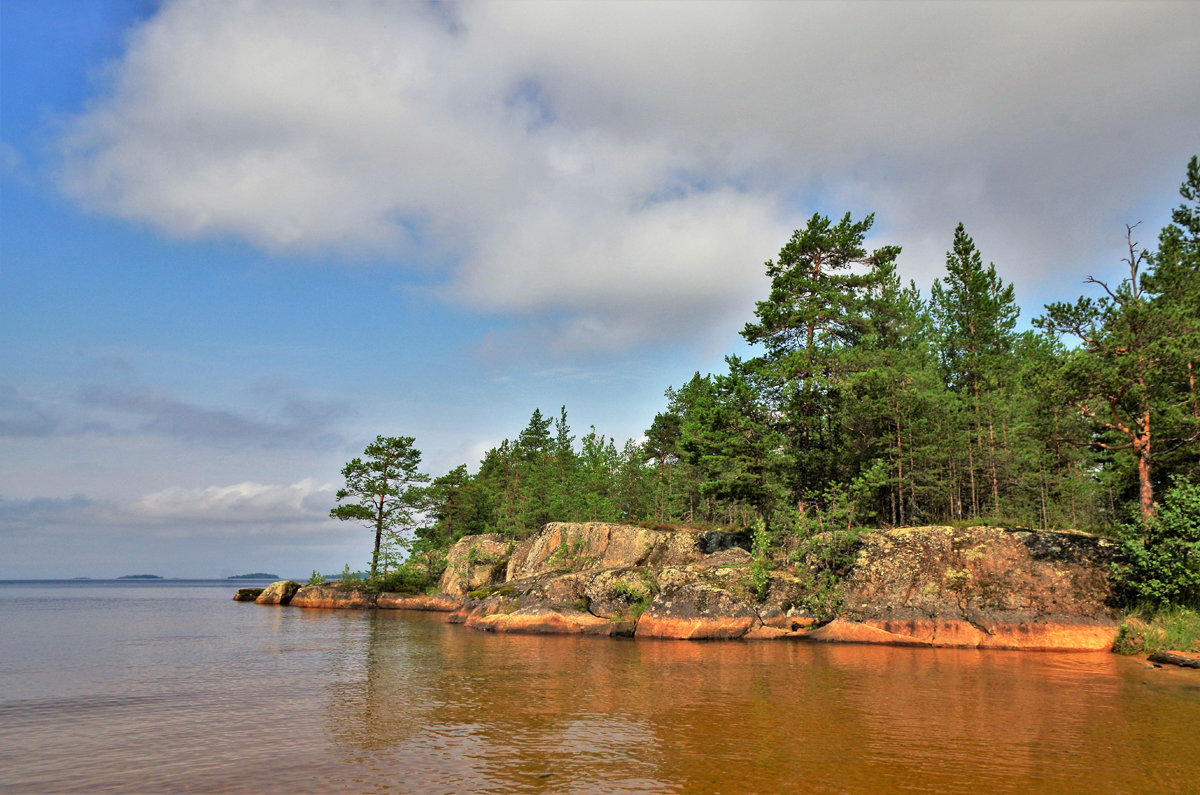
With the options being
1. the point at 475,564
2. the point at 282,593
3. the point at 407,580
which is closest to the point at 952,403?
the point at 475,564

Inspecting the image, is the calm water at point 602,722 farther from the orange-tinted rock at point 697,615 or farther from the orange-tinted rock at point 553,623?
the orange-tinted rock at point 553,623

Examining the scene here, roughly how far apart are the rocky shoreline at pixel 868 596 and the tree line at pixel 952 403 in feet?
9.04

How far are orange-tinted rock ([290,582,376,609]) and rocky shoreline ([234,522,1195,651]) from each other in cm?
2399

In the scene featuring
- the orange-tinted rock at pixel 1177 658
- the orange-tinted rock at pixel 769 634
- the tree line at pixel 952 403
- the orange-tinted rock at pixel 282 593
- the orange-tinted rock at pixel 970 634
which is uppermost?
the tree line at pixel 952 403

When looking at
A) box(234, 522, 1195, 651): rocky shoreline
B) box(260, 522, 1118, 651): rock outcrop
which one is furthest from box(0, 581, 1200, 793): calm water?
box(260, 522, 1118, 651): rock outcrop

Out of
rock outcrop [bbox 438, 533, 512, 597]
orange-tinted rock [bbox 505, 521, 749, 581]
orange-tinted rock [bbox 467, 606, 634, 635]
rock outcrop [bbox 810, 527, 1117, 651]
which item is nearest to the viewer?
rock outcrop [bbox 810, 527, 1117, 651]

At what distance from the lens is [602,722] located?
47.2 ft

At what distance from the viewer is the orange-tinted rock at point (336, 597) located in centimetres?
6147

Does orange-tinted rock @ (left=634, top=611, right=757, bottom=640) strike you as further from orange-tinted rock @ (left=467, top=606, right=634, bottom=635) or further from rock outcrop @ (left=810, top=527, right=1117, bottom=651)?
rock outcrop @ (left=810, top=527, right=1117, bottom=651)

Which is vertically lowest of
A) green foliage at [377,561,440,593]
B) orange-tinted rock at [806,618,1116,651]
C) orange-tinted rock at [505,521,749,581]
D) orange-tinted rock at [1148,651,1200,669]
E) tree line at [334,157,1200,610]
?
green foliage at [377,561,440,593]

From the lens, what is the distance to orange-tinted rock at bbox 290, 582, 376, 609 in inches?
2420

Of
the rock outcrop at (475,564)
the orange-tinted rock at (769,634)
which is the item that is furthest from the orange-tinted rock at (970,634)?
the rock outcrop at (475,564)

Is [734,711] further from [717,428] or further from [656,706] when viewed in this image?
[717,428]

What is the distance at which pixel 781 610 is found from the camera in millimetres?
33094
